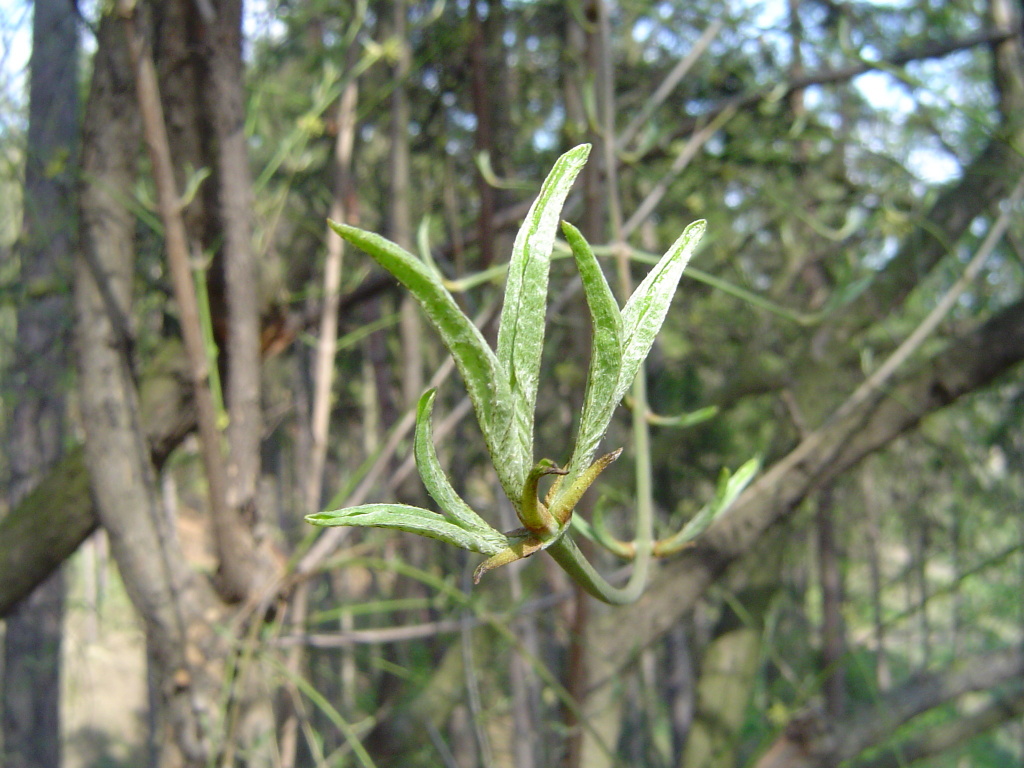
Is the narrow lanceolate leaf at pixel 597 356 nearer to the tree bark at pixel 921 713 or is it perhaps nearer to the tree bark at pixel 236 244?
the tree bark at pixel 236 244

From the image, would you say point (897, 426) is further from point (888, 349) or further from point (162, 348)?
point (162, 348)

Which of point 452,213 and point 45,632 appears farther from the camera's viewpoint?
point 45,632

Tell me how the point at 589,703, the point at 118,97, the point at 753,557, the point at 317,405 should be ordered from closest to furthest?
1. the point at 118,97
2. the point at 317,405
3. the point at 589,703
4. the point at 753,557

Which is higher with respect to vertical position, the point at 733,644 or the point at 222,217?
the point at 222,217

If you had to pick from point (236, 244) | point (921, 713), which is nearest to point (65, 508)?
point (236, 244)

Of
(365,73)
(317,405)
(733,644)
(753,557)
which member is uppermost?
(365,73)

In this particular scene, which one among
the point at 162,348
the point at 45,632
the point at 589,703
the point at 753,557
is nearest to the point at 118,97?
the point at 162,348

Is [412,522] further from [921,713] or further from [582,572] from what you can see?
[921,713]
